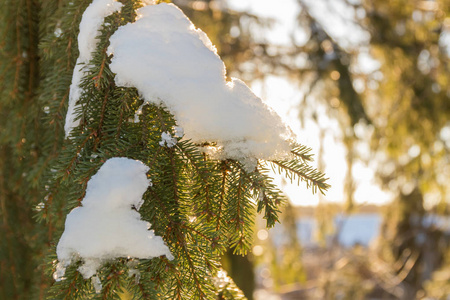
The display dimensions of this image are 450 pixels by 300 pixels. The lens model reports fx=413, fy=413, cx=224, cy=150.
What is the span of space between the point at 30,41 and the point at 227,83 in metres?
0.71

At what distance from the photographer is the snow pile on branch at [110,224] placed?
0.70m

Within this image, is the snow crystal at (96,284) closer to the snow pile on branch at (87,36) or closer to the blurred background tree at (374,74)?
the snow pile on branch at (87,36)

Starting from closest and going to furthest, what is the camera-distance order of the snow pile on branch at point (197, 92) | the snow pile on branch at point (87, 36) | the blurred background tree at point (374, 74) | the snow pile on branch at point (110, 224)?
1. the snow pile on branch at point (110, 224)
2. the snow pile on branch at point (197, 92)
3. the snow pile on branch at point (87, 36)
4. the blurred background tree at point (374, 74)

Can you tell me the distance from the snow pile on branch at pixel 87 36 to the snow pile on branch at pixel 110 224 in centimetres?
24

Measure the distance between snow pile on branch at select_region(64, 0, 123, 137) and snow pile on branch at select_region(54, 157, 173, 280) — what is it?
24cm

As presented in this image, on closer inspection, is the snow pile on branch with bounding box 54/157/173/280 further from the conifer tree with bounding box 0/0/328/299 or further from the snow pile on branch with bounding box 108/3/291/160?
the snow pile on branch with bounding box 108/3/291/160

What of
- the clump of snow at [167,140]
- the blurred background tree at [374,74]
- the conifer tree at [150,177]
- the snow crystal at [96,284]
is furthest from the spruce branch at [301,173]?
the blurred background tree at [374,74]

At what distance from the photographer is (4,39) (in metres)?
1.17

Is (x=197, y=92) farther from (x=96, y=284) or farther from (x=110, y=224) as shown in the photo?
(x=96, y=284)

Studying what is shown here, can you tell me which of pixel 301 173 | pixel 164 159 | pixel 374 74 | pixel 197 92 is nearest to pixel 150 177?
pixel 164 159

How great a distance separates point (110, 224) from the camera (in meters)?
0.71

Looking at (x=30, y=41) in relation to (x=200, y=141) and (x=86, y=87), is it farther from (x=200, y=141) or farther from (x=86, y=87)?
(x=200, y=141)

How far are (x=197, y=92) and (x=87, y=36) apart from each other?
32cm

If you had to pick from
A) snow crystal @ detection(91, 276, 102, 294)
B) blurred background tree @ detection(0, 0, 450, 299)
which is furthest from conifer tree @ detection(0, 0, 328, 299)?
blurred background tree @ detection(0, 0, 450, 299)
